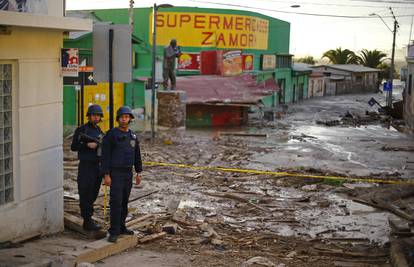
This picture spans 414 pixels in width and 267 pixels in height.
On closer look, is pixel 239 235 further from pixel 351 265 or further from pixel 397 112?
pixel 397 112

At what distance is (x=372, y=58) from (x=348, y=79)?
14831 mm

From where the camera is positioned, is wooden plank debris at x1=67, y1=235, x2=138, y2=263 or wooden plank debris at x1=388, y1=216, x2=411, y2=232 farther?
wooden plank debris at x1=388, y1=216, x2=411, y2=232

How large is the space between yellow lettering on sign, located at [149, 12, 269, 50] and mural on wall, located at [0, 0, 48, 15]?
116 feet

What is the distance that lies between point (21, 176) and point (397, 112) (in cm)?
4316

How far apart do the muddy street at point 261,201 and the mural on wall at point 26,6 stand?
3328 mm

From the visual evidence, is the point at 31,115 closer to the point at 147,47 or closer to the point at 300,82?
the point at 147,47

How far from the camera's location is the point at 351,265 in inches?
325

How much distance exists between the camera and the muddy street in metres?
8.82

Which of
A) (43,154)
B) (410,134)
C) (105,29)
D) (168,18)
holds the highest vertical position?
(168,18)

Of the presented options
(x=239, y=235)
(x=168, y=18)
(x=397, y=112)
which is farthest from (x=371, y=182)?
(x=397, y=112)

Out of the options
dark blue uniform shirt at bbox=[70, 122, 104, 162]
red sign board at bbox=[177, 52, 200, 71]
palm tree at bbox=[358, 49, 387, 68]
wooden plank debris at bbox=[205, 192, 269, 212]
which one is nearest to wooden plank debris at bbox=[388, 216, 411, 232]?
wooden plank debris at bbox=[205, 192, 269, 212]

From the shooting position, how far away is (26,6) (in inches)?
291

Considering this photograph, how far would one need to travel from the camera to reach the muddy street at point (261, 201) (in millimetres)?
8820

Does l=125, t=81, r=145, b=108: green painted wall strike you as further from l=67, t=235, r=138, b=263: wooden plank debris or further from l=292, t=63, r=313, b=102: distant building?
l=292, t=63, r=313, b=102: distant building
